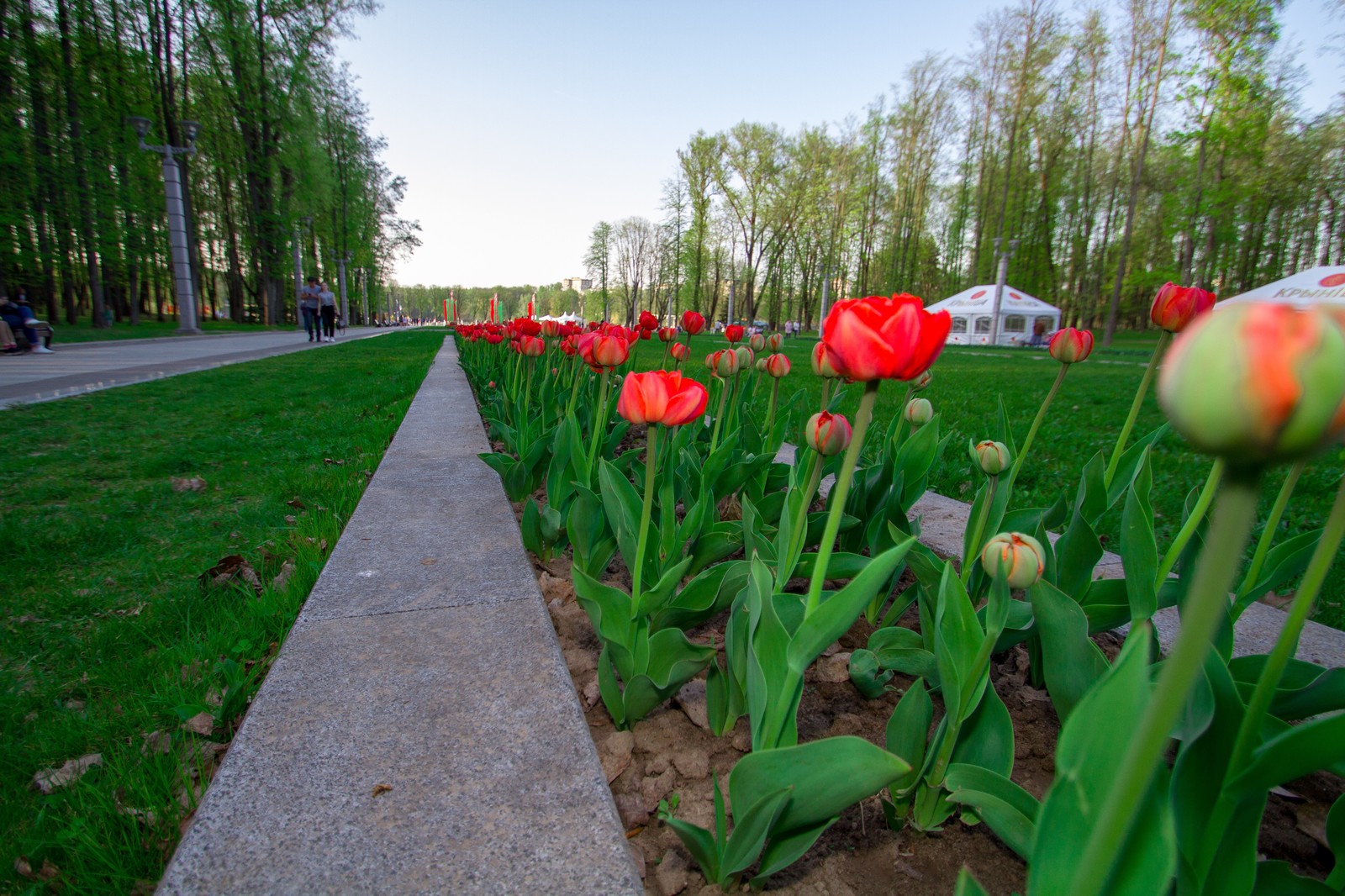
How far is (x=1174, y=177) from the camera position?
23.4 meters

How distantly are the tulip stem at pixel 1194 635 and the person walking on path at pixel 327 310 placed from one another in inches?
786

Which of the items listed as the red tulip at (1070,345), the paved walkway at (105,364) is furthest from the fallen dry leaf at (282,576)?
the paved walkway at (105,364)

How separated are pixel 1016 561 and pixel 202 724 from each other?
1.62 meters

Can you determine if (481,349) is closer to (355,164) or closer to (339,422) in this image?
(339,422)

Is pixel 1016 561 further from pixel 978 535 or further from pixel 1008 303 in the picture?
pixel 1008 303

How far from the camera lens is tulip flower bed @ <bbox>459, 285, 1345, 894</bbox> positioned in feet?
1.41

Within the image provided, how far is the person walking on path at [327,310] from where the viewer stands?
17.6m

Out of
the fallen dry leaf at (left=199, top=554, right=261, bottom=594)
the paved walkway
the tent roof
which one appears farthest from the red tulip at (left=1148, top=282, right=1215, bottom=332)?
the tent roof

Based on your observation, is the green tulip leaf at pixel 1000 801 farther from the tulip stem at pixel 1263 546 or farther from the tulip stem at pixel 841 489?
the tulip stem at pixel 1263 546

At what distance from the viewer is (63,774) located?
126 cm

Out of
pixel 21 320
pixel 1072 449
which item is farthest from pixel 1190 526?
pixel 21 320

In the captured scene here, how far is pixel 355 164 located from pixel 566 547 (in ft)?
139

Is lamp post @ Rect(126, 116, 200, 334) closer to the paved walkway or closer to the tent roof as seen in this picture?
the paved walkway

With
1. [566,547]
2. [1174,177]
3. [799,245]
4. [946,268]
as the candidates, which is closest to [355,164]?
[799,245]
